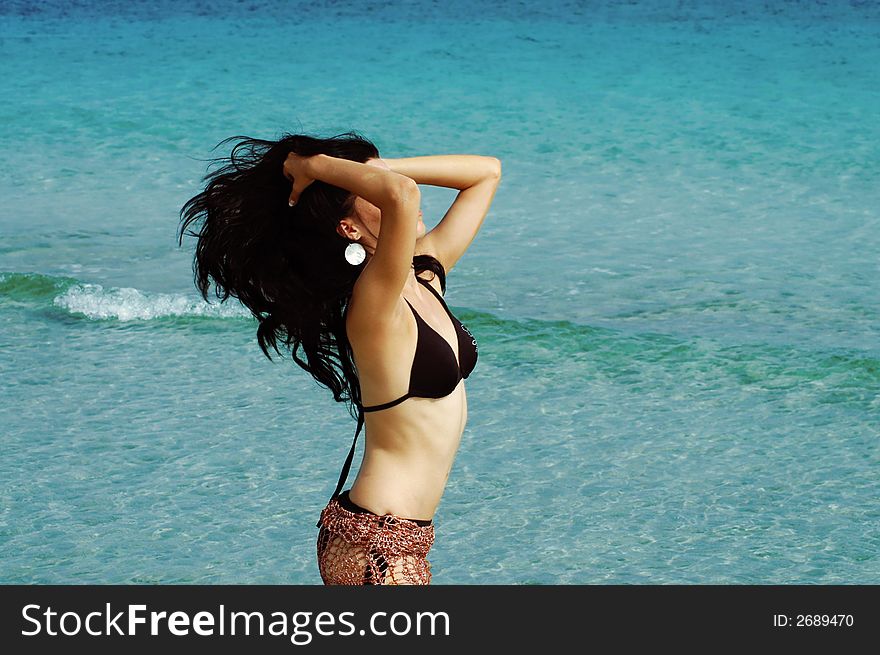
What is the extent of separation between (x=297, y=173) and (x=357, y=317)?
365 mm

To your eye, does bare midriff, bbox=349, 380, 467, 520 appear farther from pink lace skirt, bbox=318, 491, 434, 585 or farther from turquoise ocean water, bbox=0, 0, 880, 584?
turquoise ocean water, bbox=0, 0, 880, 584

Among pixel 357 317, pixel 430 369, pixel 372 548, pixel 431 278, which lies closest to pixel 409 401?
pixel 430 369

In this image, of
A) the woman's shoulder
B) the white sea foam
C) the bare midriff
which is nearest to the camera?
the bare midriff

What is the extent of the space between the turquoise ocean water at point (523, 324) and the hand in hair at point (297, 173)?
2.78 m

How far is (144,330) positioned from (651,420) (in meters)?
3.49

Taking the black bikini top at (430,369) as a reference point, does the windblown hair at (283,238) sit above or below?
above

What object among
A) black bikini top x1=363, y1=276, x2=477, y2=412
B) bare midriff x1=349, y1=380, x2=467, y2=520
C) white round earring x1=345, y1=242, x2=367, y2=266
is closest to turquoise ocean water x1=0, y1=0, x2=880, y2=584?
bare midriff x1=349, y1=380, x2=467, y2=520

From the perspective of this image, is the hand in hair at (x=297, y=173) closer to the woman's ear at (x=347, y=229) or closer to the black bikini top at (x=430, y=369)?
the woman's ear at (x=347, y=229)

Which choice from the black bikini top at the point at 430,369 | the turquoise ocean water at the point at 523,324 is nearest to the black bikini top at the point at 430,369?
the black bikini top at the point at 430,369

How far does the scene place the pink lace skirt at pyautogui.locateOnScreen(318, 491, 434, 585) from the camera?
3146 millimetres

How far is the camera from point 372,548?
315 centimetres

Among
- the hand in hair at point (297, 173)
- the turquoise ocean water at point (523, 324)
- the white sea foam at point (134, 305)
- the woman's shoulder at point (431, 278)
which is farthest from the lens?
the white sea foam at point (134, 305)

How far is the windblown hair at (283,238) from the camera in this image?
312 cm

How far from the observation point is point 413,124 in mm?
15031
